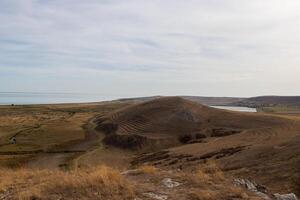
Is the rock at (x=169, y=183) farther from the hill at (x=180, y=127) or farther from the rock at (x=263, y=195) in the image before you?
the hill at (x=180, y=127)

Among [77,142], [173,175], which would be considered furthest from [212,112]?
[173,175]

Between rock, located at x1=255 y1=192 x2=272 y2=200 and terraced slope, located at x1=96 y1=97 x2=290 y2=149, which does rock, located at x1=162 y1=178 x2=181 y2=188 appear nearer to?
rock, located at x1=255 y1=192 x2=272 y2=200

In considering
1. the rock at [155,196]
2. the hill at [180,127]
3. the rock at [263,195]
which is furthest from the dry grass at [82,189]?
the hill at [180,127]

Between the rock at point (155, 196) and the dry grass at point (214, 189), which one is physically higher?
the dry grass at point (214, 189)

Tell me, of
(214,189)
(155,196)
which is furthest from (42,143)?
(155,196)

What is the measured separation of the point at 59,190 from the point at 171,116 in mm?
52709

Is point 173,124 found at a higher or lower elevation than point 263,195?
lower

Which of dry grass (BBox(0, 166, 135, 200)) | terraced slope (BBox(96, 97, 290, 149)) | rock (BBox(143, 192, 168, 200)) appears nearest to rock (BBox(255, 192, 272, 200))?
rock (BBox(143, 192, 168, 200))

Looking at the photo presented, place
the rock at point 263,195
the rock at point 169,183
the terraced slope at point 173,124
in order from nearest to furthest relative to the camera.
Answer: the rock at point 263,195
the rock at point 169,183
the terraced slope at point 173,124

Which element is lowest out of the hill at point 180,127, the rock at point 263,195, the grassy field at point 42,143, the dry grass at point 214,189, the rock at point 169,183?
the grassy field at point 42,143

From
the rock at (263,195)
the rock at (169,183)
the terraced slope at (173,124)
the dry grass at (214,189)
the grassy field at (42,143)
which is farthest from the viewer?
the terraced slope at (173,124)

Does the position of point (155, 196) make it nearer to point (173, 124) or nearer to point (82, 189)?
point (82, 189)

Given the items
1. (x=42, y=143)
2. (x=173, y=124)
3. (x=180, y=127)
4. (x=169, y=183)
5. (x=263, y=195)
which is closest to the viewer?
(x=263, y=195)

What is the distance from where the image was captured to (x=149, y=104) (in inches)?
2813
